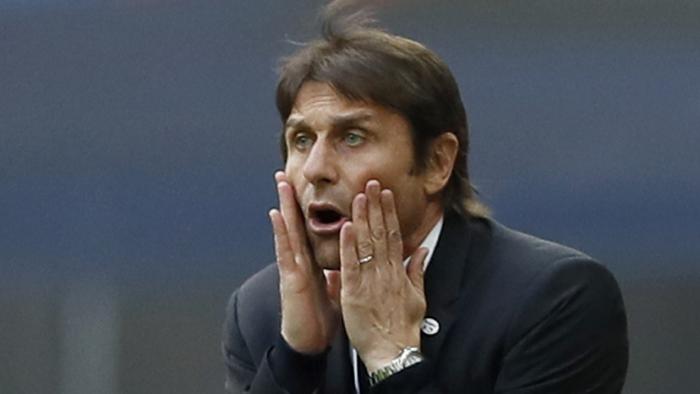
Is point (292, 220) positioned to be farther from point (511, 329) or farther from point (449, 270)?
point (511, 329)

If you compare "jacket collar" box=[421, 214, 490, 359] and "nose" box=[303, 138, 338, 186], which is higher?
"nose" box=[303, 138, 338, 186]

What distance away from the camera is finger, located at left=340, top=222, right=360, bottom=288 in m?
3.28

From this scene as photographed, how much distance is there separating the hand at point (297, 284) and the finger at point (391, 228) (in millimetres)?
161

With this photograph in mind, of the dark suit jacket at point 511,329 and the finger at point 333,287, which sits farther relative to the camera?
the finger at point 333,287

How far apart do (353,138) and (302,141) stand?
4.1 inches

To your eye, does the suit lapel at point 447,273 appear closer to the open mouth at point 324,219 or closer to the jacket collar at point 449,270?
the jacket collar at point 449,270

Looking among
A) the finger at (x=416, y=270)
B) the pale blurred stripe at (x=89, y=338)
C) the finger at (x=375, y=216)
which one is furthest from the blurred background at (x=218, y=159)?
the finger at (x=375, y=216)

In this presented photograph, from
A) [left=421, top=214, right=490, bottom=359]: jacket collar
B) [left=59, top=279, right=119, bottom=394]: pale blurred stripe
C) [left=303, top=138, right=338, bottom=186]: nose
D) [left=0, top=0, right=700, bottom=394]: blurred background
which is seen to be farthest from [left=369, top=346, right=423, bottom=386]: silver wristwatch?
[left=59, top=279, right=119, bottom=394]: pale blurred stripe

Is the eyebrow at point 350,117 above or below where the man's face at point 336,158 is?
above

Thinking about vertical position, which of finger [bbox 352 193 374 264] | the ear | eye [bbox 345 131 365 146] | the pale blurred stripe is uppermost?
eye [bbox 345 131 365 146]

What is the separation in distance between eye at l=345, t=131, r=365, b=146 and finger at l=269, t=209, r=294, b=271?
7.0 inches

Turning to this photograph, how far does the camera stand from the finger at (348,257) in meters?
3.28

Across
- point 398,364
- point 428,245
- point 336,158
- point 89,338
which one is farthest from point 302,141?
point 89,338

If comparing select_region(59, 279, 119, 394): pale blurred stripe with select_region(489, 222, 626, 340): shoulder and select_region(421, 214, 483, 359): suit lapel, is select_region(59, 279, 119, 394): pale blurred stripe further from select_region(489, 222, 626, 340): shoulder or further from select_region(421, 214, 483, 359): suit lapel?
select_region(489, 222, 626, 340): shoulder
